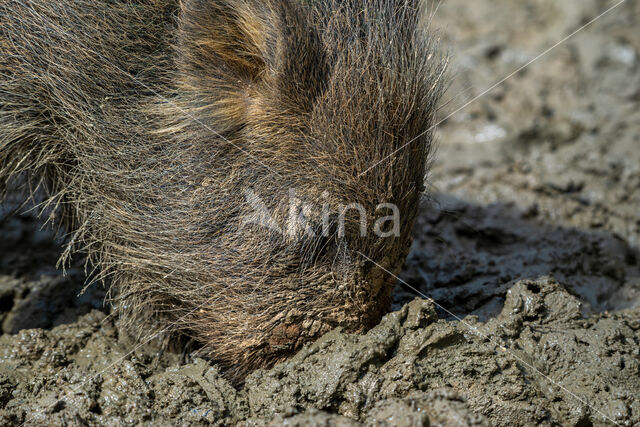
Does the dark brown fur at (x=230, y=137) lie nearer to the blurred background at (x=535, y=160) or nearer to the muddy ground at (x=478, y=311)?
the muddy ground at (x=478, y=311)

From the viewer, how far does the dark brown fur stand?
2.69 metres

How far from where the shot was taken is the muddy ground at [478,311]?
8.59 ft

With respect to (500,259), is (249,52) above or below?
above

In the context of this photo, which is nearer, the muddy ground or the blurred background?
the muddy ground

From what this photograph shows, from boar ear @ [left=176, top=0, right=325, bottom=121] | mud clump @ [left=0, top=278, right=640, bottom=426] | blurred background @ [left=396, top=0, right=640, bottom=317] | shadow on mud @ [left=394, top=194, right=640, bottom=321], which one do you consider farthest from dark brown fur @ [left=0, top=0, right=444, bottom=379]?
shadow on mud @ [left=394, top=194, right=640, bottom=321]

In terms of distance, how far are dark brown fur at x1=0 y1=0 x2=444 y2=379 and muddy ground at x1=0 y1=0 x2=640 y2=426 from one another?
0.70ft

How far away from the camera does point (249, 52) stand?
275cm

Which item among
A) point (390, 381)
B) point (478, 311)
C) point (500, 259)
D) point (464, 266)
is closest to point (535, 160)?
point (500, 259)

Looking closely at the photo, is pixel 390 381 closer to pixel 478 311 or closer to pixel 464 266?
pixel 478 311

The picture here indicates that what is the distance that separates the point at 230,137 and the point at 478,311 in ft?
4.63

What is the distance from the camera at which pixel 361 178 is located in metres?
2.66

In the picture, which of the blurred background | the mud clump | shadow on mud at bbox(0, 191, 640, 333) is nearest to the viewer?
the mud clump

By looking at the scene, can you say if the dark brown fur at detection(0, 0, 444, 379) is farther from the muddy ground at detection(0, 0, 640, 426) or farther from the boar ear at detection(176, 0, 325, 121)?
the muddy ground at detection(0, 0, 640, 426)

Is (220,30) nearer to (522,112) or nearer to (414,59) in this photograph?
(414,59)
